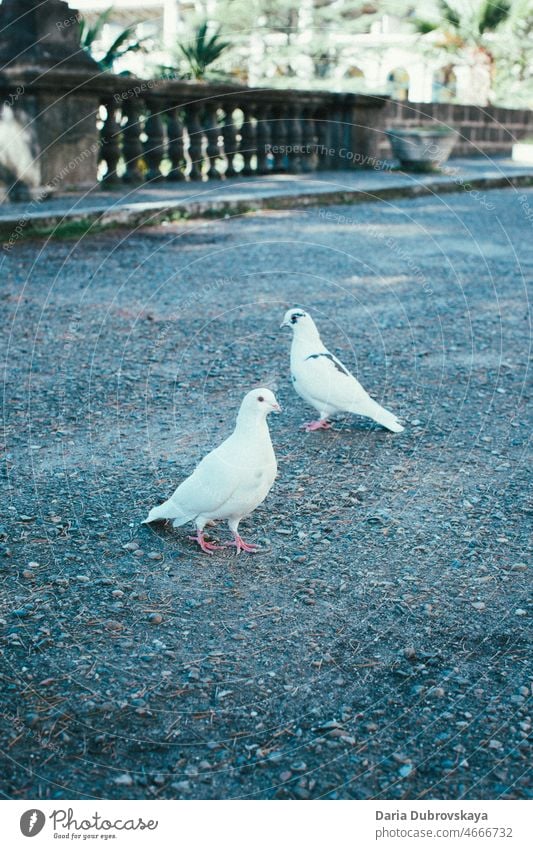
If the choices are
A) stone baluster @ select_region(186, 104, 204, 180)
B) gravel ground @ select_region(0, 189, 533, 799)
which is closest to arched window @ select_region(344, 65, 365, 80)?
stone baluster @ select_region(186, 104, 204, 180)

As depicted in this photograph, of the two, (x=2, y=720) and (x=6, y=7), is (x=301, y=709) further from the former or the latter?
(x=6, y=7)

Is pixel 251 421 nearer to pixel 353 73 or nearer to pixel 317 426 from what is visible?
pixel 317 426

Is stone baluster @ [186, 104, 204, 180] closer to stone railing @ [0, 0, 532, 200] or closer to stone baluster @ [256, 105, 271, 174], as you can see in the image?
stone railing @ [0, 0, 532, 200]

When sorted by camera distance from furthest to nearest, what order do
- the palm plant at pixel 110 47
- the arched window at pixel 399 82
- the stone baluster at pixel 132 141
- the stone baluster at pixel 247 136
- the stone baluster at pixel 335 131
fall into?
the arched window at pixel 399 82 → the palm plant at pixel 110 47 → the stone baluster at pixel 335 131 → the stone baluster at pixel 247 136 → the stone baluster at pixel 132 141

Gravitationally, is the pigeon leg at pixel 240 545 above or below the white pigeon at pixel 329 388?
below

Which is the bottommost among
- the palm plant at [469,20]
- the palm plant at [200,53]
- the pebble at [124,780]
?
the pebble at [124,780]

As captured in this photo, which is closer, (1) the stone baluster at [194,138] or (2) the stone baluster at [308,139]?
(1) the stone baluster at [194,138]

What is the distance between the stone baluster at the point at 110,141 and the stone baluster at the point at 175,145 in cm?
126

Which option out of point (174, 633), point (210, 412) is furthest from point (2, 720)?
point (210, 412)

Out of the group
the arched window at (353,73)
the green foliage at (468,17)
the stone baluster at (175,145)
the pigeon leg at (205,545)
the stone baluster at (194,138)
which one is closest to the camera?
the pigeon leg at (205,545)

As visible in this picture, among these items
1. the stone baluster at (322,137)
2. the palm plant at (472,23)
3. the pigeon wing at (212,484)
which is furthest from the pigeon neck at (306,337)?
the palm plant at (472,23)

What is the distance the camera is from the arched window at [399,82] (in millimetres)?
39625

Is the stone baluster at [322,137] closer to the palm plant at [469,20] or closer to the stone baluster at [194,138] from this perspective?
the stone baluster at [194,138]

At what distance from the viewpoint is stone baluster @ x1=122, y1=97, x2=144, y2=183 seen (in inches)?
630
